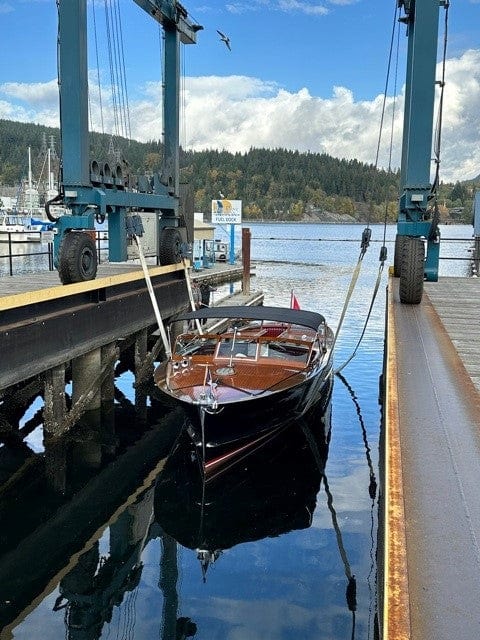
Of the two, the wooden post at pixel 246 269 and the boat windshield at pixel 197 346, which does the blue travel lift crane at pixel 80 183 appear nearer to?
the boat windshield at pixel 197 346

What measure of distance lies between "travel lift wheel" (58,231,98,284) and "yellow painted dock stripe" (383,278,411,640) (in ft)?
26.0

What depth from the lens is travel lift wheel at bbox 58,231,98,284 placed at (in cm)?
1226

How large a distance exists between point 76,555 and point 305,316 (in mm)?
5899

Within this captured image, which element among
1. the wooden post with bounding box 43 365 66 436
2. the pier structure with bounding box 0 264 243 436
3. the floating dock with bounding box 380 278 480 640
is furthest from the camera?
the wooden post with bounding box 43 365 66 436

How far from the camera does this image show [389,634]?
2.98 metres

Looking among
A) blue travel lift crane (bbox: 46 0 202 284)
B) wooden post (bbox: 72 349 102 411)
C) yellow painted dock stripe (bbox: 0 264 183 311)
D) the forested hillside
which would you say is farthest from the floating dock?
the forested hillside

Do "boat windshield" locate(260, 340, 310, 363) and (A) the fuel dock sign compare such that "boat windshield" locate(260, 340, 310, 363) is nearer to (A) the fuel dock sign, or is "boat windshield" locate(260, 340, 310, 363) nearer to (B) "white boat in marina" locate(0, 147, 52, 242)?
(A) the fuel dock sign

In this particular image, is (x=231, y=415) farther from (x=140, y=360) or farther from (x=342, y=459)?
(x=140, y=360)

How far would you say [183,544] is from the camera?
8.27m

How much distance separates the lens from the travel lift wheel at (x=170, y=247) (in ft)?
59.7

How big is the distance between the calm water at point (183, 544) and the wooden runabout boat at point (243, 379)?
819mm

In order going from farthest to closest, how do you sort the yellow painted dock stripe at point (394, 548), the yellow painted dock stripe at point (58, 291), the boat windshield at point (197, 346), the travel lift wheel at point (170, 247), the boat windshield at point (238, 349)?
the travel lift wheel at point (170, 247), the boat windshield at point (197, 346), the boat windshield at point (238, 349), the yellow painted dock stripe at point (58, 291), the yellow painted dock stripe at point (394, 548)

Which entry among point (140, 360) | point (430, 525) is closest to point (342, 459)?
point (140, 360)

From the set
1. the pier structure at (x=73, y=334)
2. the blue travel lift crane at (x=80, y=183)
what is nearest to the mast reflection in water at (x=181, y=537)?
the pier structure at (x=73, y=334)
